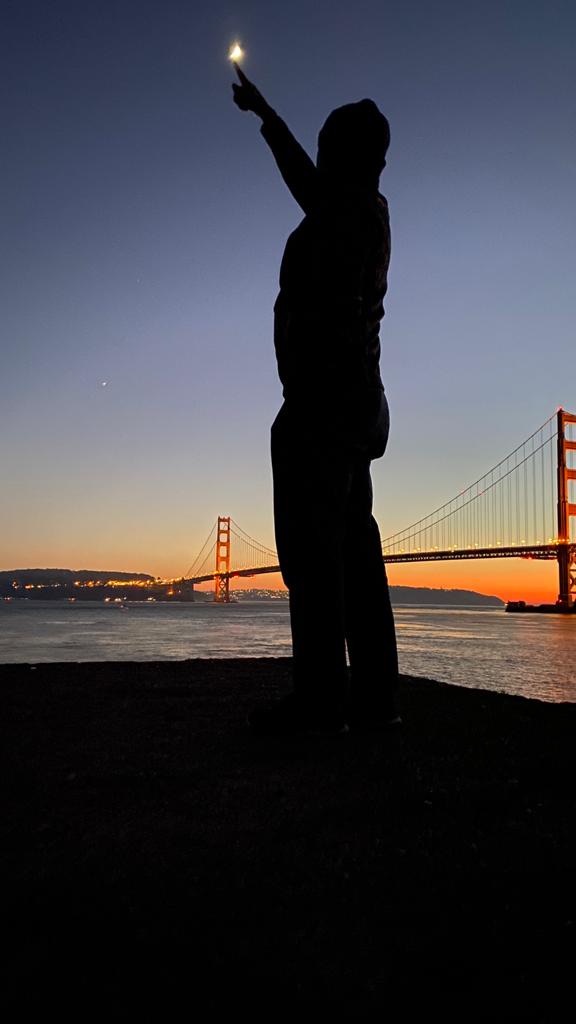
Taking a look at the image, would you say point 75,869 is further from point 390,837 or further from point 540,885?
point 540,885

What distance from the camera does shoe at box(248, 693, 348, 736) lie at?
168cm

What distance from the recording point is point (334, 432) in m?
1.87

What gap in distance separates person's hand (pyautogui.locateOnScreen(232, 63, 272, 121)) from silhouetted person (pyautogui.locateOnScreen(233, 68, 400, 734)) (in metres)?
0.18

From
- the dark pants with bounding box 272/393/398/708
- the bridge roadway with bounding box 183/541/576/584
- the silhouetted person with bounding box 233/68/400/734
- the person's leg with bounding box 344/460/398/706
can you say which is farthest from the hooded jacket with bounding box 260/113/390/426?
the bridge roadway with bounding box 183/541/576/584

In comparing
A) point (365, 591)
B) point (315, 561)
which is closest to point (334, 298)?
point (315, 561)

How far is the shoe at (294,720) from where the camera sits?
168 cm

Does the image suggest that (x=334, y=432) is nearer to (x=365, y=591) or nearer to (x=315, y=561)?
(x=315, y=561)

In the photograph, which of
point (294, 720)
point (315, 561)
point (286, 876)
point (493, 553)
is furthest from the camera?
point (493, 553)

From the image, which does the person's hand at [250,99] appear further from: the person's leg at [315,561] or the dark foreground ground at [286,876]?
the dark foreground ground at [286,876]

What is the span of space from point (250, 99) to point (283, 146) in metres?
0.20

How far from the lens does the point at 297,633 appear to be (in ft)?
6.07

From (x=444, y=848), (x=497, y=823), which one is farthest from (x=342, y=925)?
(x=497, y=823)

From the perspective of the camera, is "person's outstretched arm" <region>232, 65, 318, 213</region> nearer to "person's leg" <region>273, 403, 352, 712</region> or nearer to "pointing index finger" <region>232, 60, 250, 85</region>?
"pointing index finger" <region>232, 60, 250, 85</region>

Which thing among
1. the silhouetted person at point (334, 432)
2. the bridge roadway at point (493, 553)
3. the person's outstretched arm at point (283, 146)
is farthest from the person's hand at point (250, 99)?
the bridge roadway at point (493, 553)
